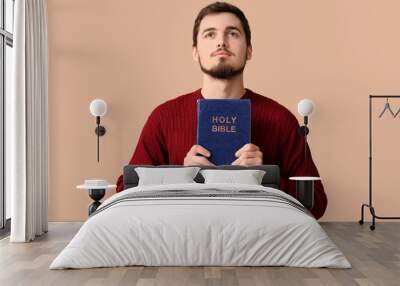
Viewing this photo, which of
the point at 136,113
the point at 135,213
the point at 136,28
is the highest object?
the point at 136,28

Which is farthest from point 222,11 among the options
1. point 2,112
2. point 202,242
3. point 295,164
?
point 202,242

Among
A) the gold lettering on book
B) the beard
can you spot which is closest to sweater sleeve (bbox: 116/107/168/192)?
the gold lettering on book

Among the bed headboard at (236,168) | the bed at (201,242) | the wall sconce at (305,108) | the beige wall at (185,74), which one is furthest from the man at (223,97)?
the bed at (201,242)

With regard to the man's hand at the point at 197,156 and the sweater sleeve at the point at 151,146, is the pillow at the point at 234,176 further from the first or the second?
the sweater sleeve at the point at 151,146

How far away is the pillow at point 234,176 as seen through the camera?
550 cm

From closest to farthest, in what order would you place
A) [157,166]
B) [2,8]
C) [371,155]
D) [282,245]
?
[282,245]
[157,166]
[2,8]
[371,155]

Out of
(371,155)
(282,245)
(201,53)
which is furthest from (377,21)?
(282,245)

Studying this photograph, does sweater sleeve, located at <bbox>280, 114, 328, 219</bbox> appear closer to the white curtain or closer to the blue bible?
the blue bible

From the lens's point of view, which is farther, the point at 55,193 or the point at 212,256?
the point at 55,193

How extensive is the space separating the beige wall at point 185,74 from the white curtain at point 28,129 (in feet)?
2.06

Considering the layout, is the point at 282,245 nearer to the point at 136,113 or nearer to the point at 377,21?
the point at 136,113

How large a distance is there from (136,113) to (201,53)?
1022 millimetres

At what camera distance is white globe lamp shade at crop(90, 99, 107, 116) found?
22.1ft

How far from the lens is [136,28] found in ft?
23.1
